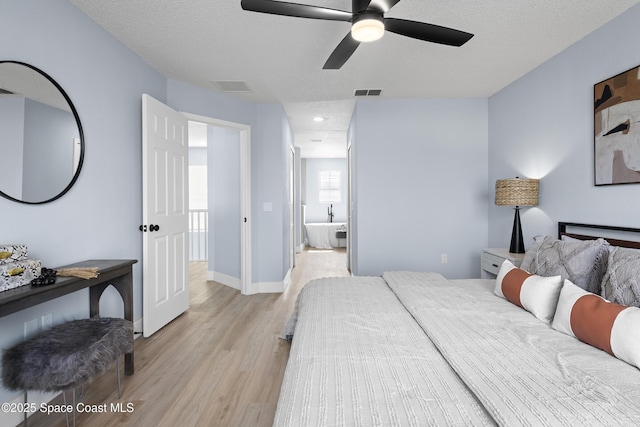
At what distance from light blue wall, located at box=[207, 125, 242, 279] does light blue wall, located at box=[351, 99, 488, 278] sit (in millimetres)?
1736

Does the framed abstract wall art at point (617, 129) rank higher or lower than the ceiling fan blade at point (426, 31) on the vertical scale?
lower

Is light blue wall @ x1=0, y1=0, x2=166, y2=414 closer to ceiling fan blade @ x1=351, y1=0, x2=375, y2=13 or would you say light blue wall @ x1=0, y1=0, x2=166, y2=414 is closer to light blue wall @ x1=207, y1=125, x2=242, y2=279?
light blue wall @ x1=207, y1=125, x2=242, y2=279

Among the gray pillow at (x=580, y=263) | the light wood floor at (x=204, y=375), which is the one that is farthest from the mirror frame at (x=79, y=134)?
the gray pillow at (x=580, y=263)

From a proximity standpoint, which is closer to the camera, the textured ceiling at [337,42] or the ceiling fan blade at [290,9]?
the ceiling fan blade at [290,9]

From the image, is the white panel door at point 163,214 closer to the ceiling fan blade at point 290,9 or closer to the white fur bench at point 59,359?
the white fur bench at point 59,359

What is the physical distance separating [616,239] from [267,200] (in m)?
3.52

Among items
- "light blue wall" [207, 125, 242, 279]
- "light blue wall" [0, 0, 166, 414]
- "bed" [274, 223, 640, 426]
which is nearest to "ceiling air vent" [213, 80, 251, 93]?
"light blue wall" [0, 0, 166, 414]

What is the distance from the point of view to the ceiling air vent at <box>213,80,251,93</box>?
11.6ft

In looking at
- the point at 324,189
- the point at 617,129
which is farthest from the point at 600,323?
the point at 324,189

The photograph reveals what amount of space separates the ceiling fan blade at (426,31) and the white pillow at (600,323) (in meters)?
1.52

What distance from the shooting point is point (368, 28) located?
5.96 ft

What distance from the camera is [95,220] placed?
246 cm

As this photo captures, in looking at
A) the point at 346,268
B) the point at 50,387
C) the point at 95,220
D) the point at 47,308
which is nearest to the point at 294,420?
the point at 50,387

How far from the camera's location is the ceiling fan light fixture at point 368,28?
1.80 m
